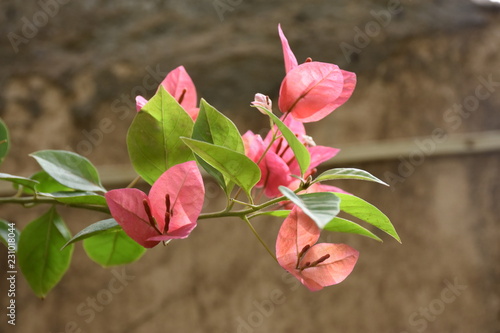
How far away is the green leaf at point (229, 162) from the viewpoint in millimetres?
419

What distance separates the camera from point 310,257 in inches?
18.4

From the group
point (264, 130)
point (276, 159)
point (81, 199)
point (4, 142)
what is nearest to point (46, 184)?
point (4, 142)

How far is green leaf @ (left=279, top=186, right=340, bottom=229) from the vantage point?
1.18 ft

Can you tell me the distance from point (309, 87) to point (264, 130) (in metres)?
1.96

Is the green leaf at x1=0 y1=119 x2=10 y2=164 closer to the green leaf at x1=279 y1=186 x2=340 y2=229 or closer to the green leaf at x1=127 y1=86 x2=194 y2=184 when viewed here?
the green leaf at x1=127 y1=86 x2=194 y2=184

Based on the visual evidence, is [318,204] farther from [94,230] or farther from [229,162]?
[94,230]

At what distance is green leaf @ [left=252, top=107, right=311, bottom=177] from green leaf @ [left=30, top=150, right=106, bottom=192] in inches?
7.8

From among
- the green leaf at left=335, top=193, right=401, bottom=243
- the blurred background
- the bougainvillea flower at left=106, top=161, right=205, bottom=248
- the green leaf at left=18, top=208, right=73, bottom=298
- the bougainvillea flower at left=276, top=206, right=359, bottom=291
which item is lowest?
the blurred background

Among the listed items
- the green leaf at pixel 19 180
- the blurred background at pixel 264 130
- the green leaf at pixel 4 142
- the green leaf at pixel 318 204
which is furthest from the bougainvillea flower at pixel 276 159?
the blurred background at pixel 264 130

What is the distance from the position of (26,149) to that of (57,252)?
184 cm

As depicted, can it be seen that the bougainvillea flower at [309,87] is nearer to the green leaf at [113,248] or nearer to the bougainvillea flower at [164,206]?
the bougainvillea flower at [164,206]

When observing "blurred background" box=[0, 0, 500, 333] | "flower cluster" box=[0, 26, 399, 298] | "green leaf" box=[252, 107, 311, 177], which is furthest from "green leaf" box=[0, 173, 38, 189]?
"blurred background" box=[0, 0, 500, 333]

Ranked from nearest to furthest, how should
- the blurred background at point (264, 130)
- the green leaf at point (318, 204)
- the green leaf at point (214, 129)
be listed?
the green leaf at point (318, 204), the green leaf at point (214, 129), the blurred background at point (264, 130)

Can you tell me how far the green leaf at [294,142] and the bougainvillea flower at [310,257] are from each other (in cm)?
4
